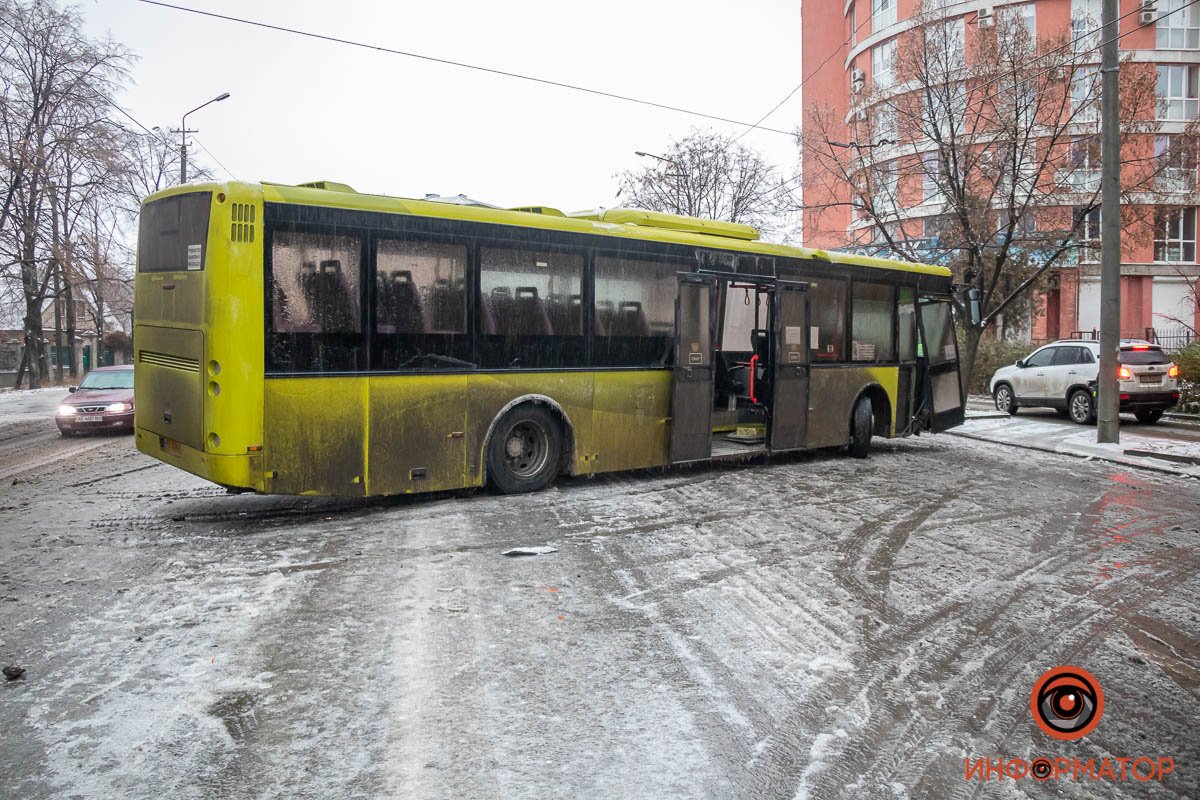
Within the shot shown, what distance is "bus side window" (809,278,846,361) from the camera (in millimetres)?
12531

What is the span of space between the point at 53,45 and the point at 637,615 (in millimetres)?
33726

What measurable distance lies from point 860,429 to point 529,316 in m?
6.23

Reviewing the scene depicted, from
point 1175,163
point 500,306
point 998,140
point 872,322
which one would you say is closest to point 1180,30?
point 1175,163

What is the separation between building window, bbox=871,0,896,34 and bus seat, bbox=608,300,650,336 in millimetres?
38990

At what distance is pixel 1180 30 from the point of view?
40.5 metres

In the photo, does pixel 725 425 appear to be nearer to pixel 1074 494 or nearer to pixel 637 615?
pixel 1074 494

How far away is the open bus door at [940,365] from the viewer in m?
14.4

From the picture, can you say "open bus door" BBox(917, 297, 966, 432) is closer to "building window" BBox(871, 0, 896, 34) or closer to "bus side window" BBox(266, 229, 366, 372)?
"bus side window" BBox(266, 229, 366, 372)

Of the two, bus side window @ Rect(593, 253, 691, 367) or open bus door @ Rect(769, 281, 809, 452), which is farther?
open bus door @ Rect(769, 281, 809, 452)

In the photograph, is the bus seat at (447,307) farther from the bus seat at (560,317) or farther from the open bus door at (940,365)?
the open bus door at (940,365)

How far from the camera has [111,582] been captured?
6.00 m

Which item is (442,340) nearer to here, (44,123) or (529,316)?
(529,316)

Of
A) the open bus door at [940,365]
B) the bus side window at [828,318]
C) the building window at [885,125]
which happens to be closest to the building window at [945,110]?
the building window at [885,125]

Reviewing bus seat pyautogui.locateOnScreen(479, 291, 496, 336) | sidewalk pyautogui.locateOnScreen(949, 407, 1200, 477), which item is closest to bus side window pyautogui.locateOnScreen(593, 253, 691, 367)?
bus seat pyautogui.locateOnScreen(479, 291, 496, 336)
